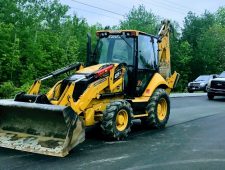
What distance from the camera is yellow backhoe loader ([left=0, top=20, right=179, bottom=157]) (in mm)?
8727

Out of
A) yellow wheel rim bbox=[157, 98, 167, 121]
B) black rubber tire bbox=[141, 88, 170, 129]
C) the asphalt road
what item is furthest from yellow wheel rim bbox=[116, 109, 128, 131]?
yellow wheel rim bbox=[157, 98, 167, 121]

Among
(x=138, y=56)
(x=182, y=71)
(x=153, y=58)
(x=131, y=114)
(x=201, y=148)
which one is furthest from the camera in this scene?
(x=182, y=71)

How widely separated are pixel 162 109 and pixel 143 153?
377cm

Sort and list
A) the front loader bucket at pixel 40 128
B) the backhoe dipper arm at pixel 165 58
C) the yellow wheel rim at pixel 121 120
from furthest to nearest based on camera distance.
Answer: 1. the backhoe dipper arm at pixel 165 58
2. the yellow wheel rim at pixel 121 120
3. the front loader bucket at pixel 40 128

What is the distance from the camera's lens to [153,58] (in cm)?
1236

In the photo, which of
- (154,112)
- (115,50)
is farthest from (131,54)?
(154,112)

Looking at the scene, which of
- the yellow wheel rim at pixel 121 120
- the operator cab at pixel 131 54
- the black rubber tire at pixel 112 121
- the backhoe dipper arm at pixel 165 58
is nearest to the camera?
the black rubber tire at pixel 112 121

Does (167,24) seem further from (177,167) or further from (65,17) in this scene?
(65,17)

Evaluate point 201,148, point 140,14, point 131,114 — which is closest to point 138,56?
point 131,114

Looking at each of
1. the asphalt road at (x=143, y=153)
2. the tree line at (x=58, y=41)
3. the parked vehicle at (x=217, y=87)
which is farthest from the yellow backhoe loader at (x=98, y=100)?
the parked vehicle at (x=217, y=87)

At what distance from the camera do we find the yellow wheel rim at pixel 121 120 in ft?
33.4

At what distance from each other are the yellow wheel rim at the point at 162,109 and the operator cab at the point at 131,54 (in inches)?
33.6

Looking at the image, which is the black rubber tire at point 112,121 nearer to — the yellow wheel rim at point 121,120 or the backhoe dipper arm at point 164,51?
the yellow wheel rim at point 121,120

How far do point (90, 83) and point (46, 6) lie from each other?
5370 cm
